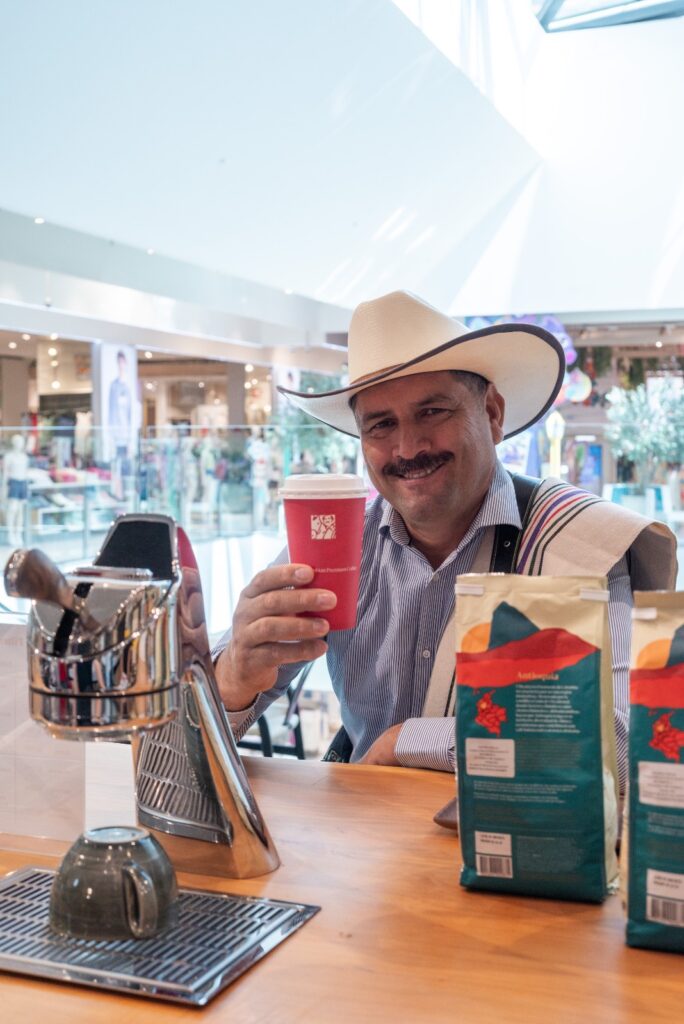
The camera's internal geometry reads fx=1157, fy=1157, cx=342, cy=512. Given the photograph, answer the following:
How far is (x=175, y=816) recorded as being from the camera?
115 centimetres

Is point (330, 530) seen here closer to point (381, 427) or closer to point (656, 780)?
point (656, 780)

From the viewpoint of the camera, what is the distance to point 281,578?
121 centimetres

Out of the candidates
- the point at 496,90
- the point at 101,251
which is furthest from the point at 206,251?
the point at 496,90

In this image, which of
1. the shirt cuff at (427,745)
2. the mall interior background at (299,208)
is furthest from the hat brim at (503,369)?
the mall interior background at (299,208)

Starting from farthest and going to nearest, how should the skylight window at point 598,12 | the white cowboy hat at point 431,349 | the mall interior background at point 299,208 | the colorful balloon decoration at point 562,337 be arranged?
the colorful balloon decoration at point 562,337 → the skylight window at point 598,12 → the mall interior background at point 299,208 → the white cowboy hat at point 431,349

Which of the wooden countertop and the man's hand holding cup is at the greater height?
the man's hand holding cup

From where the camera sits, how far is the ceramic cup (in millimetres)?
957

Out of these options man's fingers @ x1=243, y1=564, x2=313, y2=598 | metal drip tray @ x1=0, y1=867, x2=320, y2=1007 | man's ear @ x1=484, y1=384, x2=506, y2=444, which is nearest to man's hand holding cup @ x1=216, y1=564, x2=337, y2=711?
man's fingers @ x1=243, y1=564, x2=313, y2=598

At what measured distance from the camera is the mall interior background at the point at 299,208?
7.03m

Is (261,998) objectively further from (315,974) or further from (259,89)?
(259,89)

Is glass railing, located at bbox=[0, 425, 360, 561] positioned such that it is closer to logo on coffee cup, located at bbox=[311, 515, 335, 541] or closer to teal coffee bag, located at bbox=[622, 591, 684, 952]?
logo on coffee cup, located at bbox=[311, 515, 335, 541]

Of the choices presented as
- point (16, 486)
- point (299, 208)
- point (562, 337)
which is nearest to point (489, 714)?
point (16, 486)

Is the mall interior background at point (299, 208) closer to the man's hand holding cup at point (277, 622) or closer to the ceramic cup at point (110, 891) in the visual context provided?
the man's hand holding cup at point (277, 622)

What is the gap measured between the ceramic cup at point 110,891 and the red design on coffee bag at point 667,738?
0.43m
